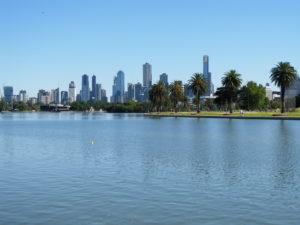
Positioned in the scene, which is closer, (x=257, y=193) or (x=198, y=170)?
(x=257, y=193)

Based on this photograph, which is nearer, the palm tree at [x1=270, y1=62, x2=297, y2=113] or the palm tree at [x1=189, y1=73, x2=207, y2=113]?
the palm tree at [x1=270, y1=62, x2=297, y2=113]

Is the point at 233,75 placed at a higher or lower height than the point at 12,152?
higher

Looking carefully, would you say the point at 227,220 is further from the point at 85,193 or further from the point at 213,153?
the point at 213,153

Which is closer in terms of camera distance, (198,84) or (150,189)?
(150,189)

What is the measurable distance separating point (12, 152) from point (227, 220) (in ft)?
85.5

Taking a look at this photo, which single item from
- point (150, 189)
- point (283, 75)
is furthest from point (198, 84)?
point (150, 189)

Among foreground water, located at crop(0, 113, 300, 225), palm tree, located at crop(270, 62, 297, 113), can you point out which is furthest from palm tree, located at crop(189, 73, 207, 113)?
foreground water, located at crop(0, 113, 300, 225)

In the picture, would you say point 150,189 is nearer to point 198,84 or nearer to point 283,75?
point 283,75

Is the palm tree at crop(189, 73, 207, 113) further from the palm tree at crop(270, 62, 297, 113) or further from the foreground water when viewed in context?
the foreground water

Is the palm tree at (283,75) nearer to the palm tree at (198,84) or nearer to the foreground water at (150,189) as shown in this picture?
the palm tree at (198,84)

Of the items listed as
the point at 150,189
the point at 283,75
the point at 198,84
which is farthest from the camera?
the point at 198,84

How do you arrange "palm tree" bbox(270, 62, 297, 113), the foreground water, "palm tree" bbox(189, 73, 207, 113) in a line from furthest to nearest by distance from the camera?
"palm tree" bbox(189, 73, 207, 113)
"palm tree" bbox(270, 62, 297, 113)
the foreground water

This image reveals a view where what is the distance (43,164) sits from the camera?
27.9m

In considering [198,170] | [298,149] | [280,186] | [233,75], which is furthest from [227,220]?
[233,75]
